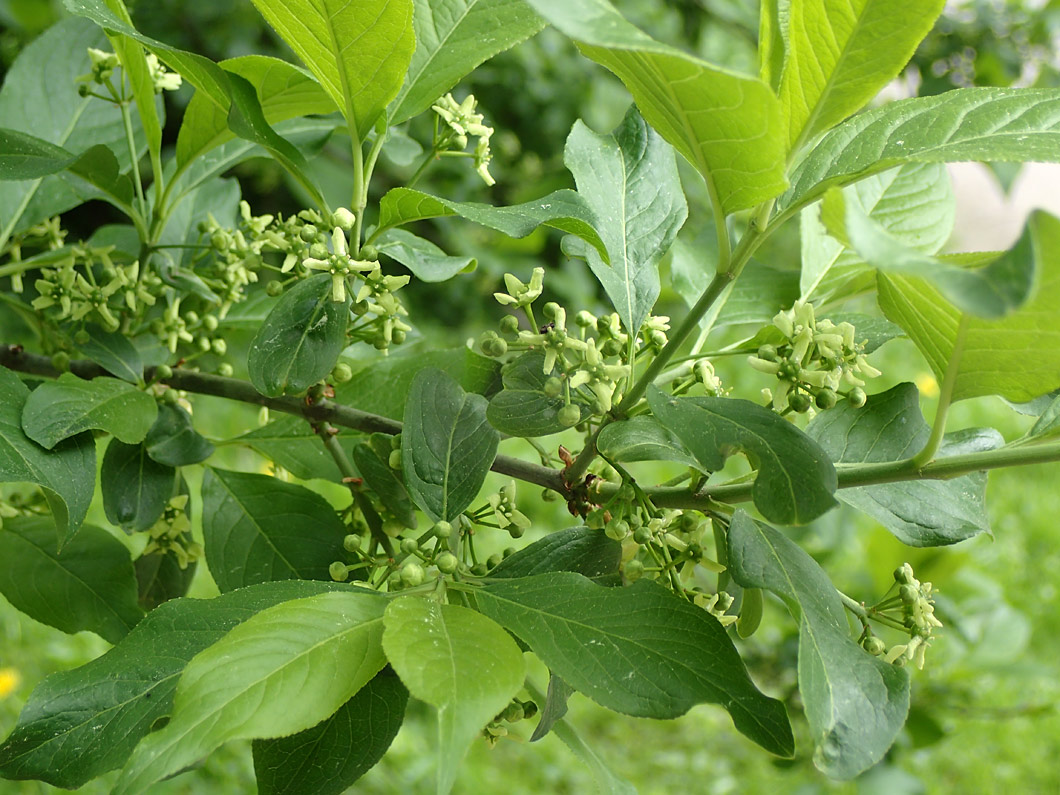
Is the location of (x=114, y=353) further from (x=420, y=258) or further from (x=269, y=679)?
(x=269, y=679)

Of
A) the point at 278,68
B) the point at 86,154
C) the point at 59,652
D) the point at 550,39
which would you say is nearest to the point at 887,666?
the point at 278,68

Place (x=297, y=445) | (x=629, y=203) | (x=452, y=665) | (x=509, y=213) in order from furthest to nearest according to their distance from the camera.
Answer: (x=297, y=445) < (x=629, y=203) < (x=509, y=213) < (x=452, y=665)

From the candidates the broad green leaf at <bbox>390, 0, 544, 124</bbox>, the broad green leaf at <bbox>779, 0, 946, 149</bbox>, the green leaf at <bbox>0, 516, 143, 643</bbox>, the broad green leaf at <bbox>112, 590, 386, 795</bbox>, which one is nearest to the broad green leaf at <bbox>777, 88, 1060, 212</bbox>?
the broad green leaf at <bbox>779, 0, 946, 149</bbox>

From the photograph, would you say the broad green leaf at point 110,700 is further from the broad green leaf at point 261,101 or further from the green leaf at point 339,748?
the broad green leaf at point 261,101

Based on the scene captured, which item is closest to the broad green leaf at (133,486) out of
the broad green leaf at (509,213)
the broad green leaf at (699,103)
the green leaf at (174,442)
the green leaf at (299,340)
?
the green leaf at (174,442)

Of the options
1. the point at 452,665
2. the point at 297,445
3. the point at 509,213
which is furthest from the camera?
the point at 297,445

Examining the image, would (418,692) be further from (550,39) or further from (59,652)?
(550,39)

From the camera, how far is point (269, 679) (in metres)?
0.54

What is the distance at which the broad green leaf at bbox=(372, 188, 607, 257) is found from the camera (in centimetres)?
65

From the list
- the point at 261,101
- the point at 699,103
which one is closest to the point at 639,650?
→ the point at 699,103

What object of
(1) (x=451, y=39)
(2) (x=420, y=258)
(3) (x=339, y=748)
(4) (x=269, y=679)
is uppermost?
(1) (x=451, y=39)

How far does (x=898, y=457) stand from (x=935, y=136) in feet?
0.75

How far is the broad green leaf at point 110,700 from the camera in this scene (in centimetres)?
60

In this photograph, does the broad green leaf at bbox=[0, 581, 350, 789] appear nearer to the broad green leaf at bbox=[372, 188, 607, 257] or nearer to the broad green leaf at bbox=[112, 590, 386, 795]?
the broad green leaf at bbox=[112, 590, 386, 795]
